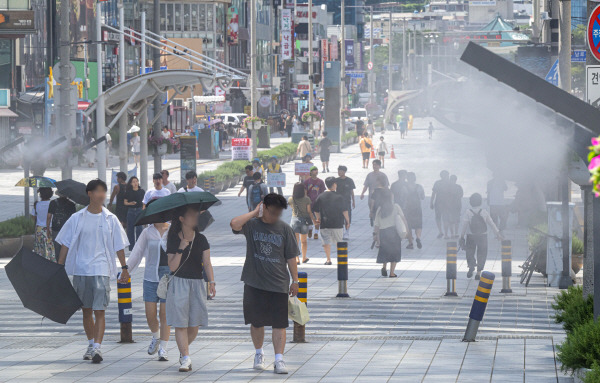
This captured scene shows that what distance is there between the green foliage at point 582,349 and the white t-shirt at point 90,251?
4356 mm

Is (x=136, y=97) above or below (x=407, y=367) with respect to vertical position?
above

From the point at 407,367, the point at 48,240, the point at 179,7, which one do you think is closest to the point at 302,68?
the point at 179,7

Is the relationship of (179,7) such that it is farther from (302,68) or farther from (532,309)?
(532,309)

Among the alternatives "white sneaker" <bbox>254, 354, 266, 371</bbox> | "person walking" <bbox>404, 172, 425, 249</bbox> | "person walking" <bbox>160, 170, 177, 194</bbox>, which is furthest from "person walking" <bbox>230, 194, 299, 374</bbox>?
"person walking" <bbox>404, 172, 425, 249</bbox>

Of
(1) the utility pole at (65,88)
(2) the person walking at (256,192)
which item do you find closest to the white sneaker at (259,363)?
(2) the person walking at (256,192)

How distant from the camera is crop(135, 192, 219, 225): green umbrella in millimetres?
9734

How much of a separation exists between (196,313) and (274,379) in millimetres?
932

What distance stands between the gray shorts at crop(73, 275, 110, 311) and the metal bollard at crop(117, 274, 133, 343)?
45.7 inches

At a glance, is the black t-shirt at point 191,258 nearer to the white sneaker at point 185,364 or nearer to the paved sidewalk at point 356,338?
the white sneaker at point 185,364

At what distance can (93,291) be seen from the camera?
1038cm

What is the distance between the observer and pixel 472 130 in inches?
1025

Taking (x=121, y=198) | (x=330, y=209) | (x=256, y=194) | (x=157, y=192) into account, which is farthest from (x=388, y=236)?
(x=121, y=198)

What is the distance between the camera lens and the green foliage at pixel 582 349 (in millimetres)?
8695

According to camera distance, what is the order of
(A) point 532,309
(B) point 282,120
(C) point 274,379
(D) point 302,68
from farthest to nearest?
(D) point 302,68 → (B) point 282,120 → (A) point 532,309 → (C) point 274,379
